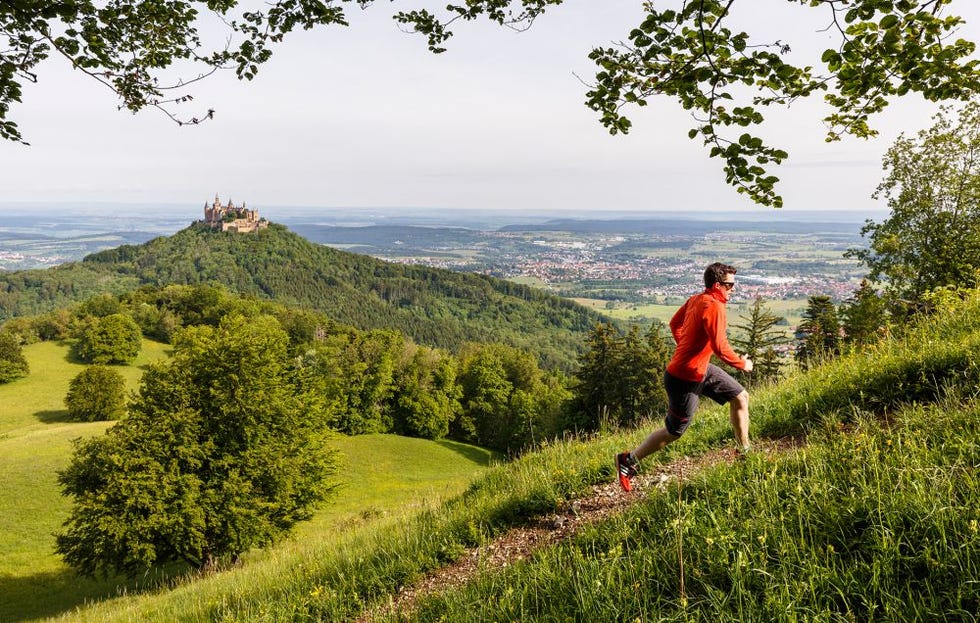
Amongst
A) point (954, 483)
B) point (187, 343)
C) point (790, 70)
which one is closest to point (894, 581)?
point (954, 483)

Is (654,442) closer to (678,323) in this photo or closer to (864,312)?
(678,323)

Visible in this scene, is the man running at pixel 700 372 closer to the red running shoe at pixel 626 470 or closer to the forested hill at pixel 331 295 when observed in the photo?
the red running shoe at pixel 626 470

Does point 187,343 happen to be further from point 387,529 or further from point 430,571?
point 430,571

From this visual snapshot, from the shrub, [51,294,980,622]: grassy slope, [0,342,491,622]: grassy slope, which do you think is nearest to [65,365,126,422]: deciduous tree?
[0,342,491,622]: grassy slope


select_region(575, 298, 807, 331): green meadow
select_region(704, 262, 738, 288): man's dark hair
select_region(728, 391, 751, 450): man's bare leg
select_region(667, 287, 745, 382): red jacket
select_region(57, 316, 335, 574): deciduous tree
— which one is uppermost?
select_region(704, 262, 738, 288): man's dark hair

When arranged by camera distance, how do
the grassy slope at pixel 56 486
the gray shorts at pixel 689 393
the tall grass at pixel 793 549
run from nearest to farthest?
1. the tall grass at pixel 793 549
2. the gray shorts at pixel 689 393
3. the grassy slope at pixel 56 486

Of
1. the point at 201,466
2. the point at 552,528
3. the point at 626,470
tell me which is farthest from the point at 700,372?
the point at 201,466

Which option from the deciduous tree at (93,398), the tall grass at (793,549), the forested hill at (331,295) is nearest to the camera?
the tall grass at (793,549)

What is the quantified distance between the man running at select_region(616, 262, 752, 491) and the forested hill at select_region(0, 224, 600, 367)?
432 ft

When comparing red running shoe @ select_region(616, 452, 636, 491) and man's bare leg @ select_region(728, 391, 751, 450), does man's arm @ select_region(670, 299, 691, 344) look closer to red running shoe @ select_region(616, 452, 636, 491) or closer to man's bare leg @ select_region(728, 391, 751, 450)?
man's bare leg @ select_region(728, 391, 751, 450)

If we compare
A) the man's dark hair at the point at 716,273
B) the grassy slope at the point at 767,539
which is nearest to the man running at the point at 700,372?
the man's dark hair at the point at 716,273

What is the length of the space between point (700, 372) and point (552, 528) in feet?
6.60

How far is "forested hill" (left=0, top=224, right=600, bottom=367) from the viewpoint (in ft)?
502

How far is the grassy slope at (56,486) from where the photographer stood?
17.4 meters
